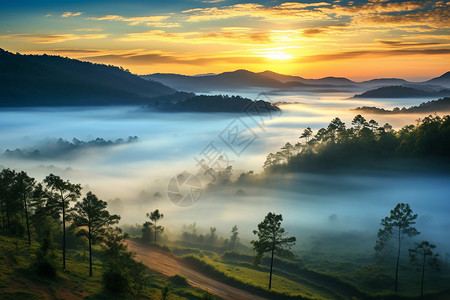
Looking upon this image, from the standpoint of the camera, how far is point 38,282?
136 feet

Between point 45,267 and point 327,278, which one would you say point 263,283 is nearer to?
point 327,278

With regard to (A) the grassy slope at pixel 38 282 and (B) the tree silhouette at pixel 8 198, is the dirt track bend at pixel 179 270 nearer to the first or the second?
(A) the grassy slope at pixel 38 282

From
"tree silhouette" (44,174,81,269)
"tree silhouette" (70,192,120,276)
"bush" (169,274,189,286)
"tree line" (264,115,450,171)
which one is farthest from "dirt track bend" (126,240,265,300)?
"tree line" (264,115,450,171)

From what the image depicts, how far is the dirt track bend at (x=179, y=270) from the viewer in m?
65.1

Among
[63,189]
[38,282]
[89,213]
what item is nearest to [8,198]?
[63,189]

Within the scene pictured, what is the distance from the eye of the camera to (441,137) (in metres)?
146

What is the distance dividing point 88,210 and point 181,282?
83.5 feet

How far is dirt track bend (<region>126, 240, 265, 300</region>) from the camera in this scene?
65125mm

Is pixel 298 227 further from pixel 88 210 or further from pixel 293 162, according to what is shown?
pixel 88 210

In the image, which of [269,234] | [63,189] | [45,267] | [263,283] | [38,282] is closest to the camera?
[38,282]

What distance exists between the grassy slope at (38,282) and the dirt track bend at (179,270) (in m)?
8.27

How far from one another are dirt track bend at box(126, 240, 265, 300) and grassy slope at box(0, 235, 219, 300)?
27.1ft

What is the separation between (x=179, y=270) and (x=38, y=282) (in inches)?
1609

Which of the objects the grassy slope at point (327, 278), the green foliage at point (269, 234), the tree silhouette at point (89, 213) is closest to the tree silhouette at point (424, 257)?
the grassy slope at point (327, 278)
